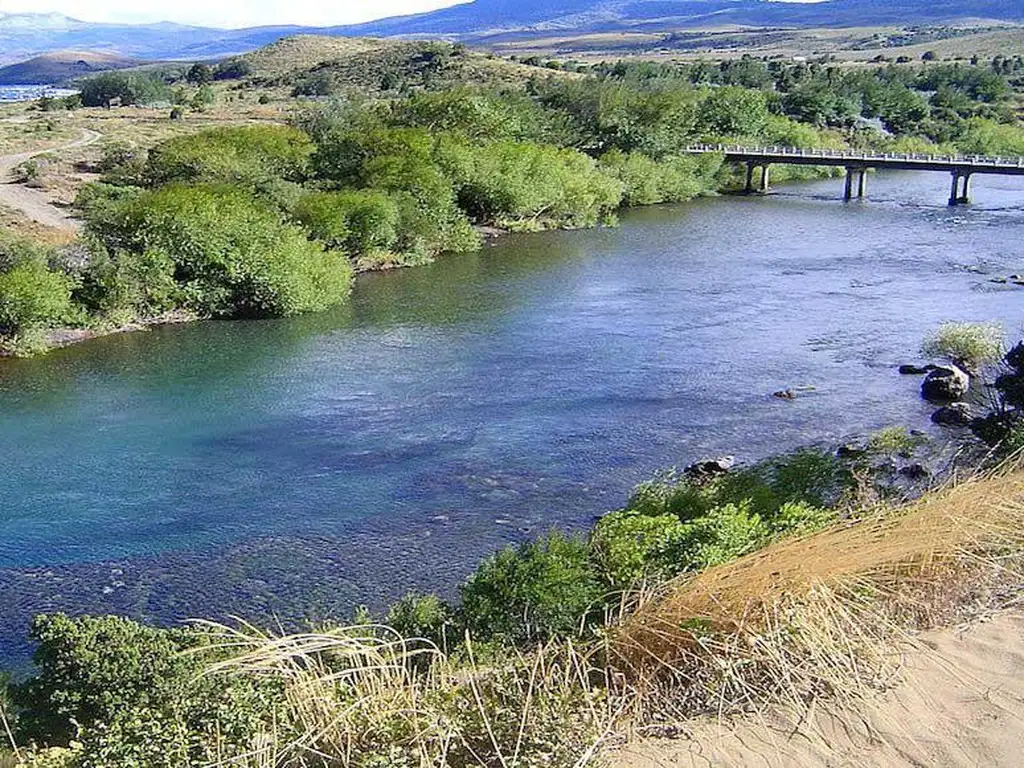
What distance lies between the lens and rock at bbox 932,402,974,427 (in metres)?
30.4

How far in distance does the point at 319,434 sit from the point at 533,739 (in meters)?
24.4

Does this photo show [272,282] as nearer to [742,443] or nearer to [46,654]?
[742,443]

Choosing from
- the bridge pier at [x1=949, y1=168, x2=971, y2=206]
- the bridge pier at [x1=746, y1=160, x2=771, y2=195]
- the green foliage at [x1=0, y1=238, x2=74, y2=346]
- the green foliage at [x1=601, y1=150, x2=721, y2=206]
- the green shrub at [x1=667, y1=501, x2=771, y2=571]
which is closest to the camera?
the green shrub at [x1=667, y1=501, x2=771, y2=571]

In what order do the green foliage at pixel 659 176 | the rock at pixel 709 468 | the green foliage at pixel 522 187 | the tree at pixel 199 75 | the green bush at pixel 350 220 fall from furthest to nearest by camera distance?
the tree at pixel 199 75 < the green foliage at pixel 659 176 < the green foliage at pixel 522 187 < the green bush at pixel 350 220 < the rock at pixel 709 468

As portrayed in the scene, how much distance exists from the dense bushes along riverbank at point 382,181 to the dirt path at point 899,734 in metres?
38.1

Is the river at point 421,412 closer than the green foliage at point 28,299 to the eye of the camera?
Yes

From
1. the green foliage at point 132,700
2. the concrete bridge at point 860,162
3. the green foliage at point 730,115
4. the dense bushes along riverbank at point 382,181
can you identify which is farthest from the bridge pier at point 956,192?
the green foliage at point 132,700

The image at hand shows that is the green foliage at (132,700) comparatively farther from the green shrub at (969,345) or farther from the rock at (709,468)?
the green shrub at (969,345)

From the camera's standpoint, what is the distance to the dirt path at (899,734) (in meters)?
6.79

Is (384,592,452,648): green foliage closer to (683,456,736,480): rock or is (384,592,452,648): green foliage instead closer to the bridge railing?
(683,456,736,480): rock

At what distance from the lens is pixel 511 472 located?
A: 88.9 feet

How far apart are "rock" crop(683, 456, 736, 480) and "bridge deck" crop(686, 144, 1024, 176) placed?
2224 inches

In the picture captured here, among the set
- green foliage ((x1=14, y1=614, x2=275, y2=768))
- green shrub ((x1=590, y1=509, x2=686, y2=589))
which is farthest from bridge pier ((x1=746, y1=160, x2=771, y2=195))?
green foliage ((x1=14, y1=614, x2=275, y2=768))

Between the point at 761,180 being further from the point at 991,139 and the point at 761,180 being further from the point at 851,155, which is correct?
the point at 991,139
